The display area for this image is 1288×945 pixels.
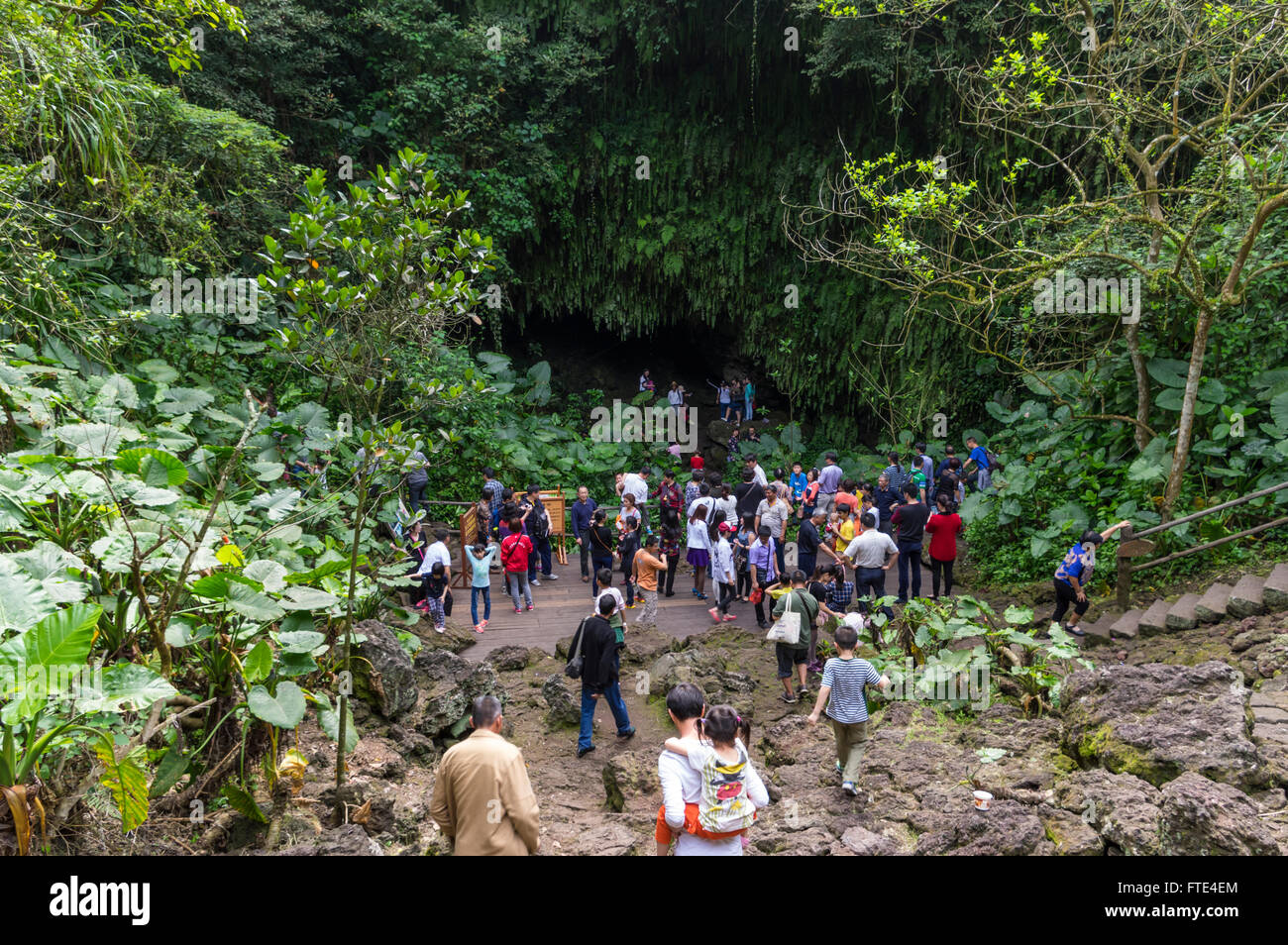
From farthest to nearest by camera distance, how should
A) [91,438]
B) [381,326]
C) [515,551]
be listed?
1. [515,551]
2. [381,326]
3. [91,438]

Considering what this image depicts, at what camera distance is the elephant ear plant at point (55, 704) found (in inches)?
119

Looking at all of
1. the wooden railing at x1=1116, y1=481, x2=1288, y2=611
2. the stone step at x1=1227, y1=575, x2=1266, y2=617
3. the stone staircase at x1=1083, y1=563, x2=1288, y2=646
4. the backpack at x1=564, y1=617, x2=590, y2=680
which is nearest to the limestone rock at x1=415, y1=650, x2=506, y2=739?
the backpack at x1=564, y1=617, x2=590, y2=680

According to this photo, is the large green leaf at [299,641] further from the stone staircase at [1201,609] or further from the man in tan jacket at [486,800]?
the stone staircase at [1201,609]

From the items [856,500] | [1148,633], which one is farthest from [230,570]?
[1148,633]

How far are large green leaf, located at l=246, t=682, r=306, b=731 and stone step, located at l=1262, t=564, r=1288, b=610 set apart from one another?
26.8 ft

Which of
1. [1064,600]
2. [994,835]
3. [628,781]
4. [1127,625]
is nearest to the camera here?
[994,835]

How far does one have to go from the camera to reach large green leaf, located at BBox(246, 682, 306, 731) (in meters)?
4.00

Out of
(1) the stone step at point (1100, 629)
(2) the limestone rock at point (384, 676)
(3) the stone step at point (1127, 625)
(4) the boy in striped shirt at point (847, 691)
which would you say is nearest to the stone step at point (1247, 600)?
(3) the stone step at point (1127, 625)

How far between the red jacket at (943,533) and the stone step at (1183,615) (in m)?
2.20

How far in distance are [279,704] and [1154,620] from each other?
317 inches

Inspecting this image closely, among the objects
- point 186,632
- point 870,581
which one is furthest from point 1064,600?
point 186,632

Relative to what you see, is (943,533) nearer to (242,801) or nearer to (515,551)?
(515,551)

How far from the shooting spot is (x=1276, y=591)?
7.27 m

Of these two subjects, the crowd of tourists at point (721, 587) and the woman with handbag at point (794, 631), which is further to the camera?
the woman with handbag at point (794, 631)
